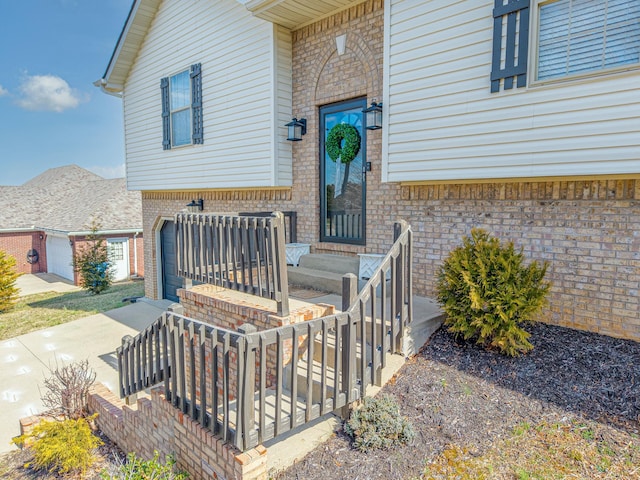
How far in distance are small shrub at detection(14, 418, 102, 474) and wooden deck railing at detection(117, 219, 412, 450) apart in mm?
827

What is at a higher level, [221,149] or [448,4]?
[448,4]

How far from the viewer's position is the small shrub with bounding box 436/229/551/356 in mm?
3961

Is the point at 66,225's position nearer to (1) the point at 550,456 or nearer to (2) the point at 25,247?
(2) the point at 25,247

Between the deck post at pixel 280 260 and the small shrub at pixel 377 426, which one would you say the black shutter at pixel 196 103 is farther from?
the small shrub at pixel 377 426

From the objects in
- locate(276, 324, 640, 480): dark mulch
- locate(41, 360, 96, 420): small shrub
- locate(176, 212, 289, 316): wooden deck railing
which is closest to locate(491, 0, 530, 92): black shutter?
locate(276, 324, 640, 480): dark mulch

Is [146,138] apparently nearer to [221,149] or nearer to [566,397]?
[221,149]

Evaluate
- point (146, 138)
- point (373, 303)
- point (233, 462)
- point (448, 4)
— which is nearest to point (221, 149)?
point (146, 138)

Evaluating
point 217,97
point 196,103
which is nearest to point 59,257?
point 196,103

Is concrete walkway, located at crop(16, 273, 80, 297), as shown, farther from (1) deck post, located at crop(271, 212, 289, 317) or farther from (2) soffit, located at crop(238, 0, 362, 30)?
(1) deck post, located at crop(271, 212, 289, 317)

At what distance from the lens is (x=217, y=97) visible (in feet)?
28.2

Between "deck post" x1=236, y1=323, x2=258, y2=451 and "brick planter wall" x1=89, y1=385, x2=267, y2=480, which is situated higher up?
"deck post" x1=236, y1=323, x2=258, y2=451

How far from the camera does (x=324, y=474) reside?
297 cm

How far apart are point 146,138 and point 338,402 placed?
10302 mm

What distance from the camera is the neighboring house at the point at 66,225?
1983cm
